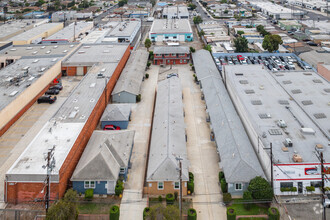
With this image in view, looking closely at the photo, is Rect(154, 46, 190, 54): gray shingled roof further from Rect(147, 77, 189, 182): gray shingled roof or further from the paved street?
the paved street

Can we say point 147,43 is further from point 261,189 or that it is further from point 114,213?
point 114,213

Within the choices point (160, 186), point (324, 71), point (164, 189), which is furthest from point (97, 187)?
point (324, 71)

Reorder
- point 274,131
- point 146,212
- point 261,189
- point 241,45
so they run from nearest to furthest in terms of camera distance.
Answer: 1. point 146,212
2. point 261,189
3. point 274,131
4. point 241,45

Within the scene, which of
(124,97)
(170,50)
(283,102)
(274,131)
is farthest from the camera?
(170,50)

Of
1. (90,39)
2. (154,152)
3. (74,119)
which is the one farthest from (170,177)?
(90,39)

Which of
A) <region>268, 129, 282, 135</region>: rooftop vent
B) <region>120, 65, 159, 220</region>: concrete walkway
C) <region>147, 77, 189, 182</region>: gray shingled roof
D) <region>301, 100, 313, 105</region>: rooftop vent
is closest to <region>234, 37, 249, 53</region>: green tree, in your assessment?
<region>120, 65, 159, 220</region>: concrete walkway

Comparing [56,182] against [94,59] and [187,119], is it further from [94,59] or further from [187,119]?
[94,59]
